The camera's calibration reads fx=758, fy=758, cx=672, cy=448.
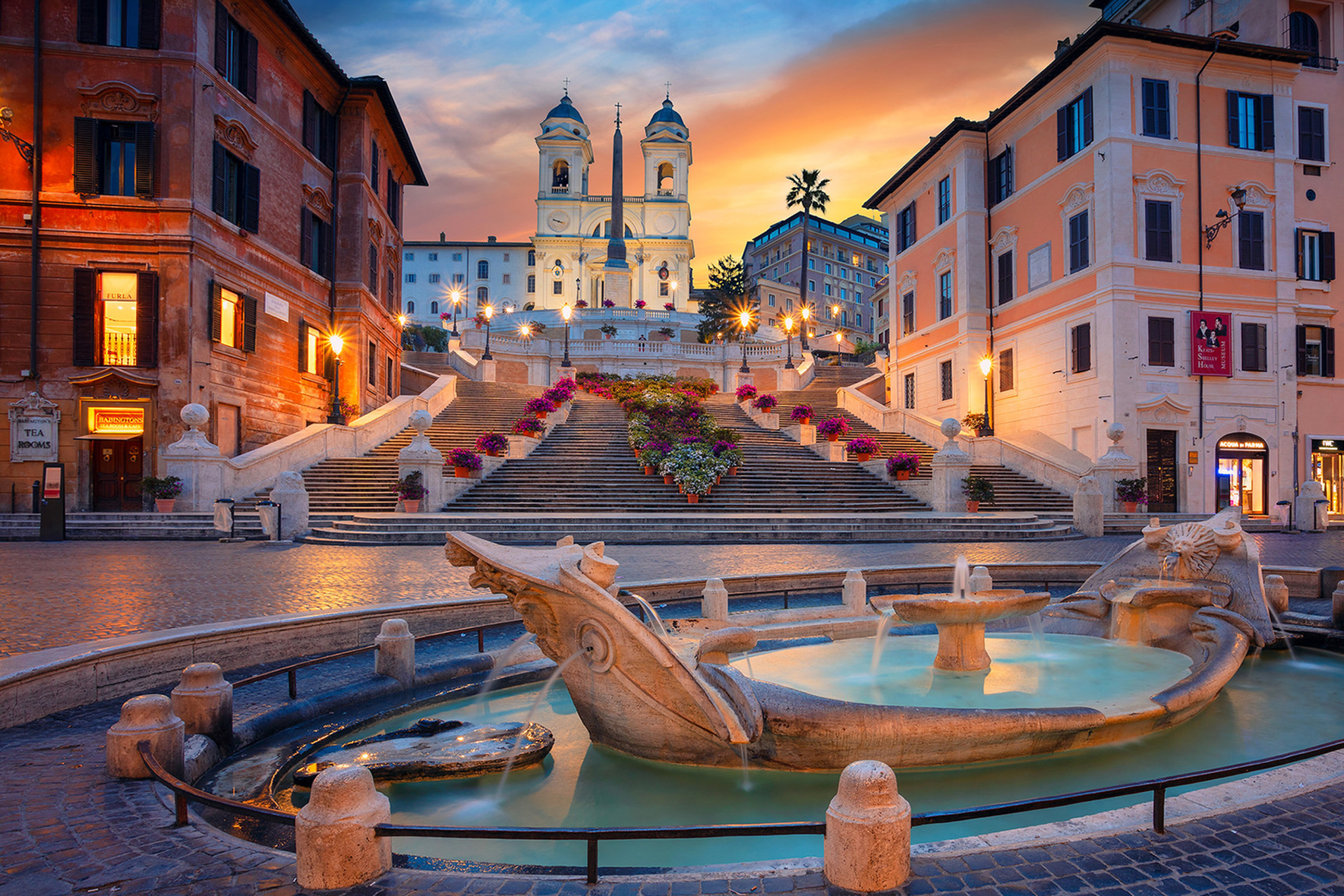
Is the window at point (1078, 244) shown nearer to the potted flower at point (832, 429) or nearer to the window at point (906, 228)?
the potted flower at point (832, 429)

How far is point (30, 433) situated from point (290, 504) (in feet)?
31.5

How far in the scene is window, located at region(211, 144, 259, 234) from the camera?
899 inches

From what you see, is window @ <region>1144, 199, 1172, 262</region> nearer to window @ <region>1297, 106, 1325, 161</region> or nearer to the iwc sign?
window @ <region>1297, 106, 1325, 161</region>

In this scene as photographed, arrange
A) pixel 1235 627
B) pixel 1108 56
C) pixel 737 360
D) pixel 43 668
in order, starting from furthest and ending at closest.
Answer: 1. pixel 737 360
2. pixel 1108 56
3. pixel 1235 627
4. pixel 43 668

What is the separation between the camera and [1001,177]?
31.4 m

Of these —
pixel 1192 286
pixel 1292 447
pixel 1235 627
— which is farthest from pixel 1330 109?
pixel 1235 627

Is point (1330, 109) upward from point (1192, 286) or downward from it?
upward

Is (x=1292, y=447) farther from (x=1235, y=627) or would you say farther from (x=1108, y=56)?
(x=1235, y=627)

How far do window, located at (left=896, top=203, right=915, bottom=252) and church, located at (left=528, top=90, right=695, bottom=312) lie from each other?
1825 inches

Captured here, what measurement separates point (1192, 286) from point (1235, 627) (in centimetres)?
2366

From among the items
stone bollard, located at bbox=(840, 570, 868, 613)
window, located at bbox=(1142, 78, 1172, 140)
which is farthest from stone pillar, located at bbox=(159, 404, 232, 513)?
window, located at bbox=(1142, 78, 1172, 140)

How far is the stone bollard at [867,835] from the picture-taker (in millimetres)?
2812

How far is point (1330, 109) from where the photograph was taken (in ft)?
91.2

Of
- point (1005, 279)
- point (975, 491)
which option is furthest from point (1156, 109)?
point (975, 491)
